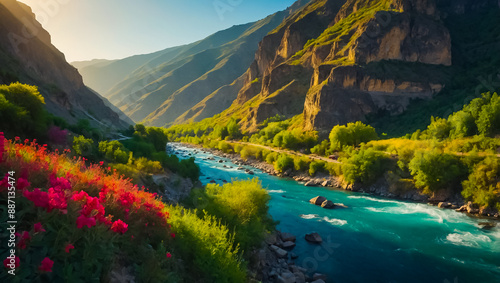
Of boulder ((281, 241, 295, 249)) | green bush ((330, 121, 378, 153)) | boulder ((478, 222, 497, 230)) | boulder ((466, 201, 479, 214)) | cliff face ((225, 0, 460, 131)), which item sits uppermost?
cliff face ((225, 0, 460, 131))

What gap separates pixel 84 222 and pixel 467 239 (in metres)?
31.8

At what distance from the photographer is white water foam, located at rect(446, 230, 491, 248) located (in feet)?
75.8

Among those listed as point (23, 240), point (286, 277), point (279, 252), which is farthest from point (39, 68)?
point (23, 240)

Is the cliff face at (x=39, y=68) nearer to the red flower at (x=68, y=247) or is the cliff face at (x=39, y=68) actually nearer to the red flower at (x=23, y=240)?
the red flower at (x=23, y=240)

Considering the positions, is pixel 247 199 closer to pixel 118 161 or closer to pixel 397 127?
pixel 118 161

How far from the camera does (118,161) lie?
91.2ft

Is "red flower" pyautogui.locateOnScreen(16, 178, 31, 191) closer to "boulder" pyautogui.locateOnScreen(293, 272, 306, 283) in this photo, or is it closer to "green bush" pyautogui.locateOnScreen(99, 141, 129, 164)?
"boulder" pyautogui.locateOnScreen(293, 272, 306, 283)

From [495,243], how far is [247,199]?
77.2ft

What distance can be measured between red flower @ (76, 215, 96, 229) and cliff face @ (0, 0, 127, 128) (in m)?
51.2

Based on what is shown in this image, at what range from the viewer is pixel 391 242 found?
78.2 feet

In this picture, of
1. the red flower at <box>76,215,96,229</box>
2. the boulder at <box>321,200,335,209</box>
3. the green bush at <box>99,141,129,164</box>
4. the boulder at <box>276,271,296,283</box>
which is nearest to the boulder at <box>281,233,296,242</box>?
the boulder at <box>276,271,296,283</box>

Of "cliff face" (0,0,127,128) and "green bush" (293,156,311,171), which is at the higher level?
"cliff face" (0,0,127,128)

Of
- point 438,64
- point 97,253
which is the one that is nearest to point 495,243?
point 97,253

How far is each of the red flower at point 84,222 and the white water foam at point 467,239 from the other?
29.9m
